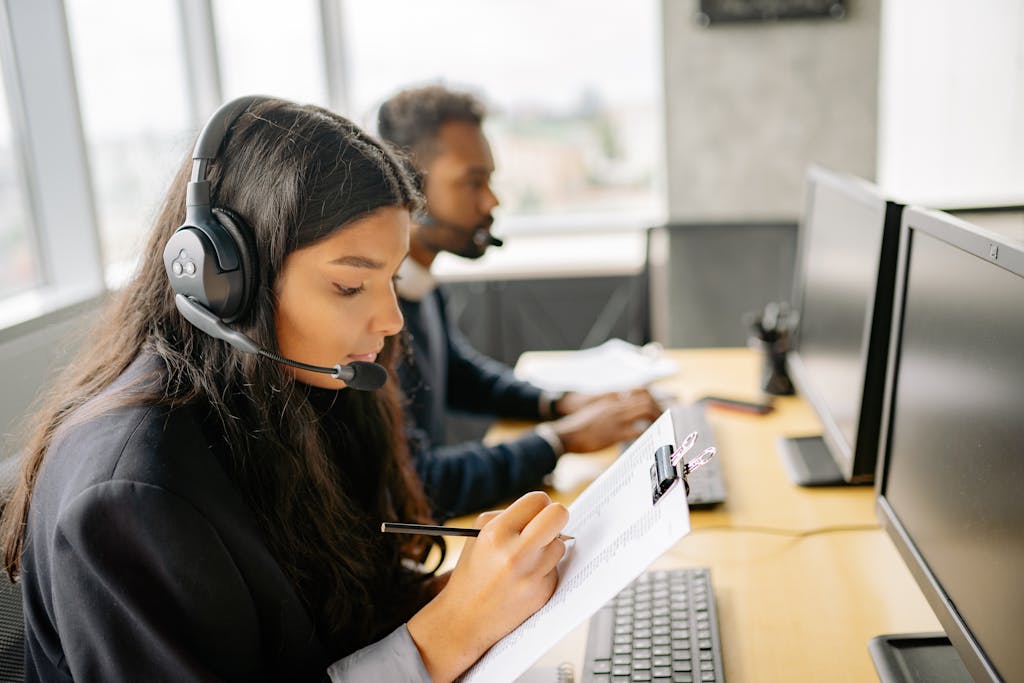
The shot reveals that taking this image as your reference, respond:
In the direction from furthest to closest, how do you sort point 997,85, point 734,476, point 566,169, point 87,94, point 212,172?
point 566,169 < point 87,94 < point 997,85 < point 734,476 < point 212,172

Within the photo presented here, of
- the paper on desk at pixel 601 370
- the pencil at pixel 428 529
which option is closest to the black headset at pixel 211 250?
the pencil at pixel 428 529

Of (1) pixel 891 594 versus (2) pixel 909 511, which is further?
(1) pixel 891 594

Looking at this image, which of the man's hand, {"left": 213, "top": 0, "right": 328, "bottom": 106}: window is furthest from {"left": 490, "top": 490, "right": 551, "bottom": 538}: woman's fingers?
{"left": 213, "top": 0, "right": 328, "bottom": 106}: window

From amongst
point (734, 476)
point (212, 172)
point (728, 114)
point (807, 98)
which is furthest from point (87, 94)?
point (807, 98)

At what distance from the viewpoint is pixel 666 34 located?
10.2ft

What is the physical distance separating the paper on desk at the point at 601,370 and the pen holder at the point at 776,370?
21 centimetres

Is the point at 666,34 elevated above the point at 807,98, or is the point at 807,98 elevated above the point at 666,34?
the point at 666,34

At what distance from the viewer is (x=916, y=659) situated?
0.82 meters

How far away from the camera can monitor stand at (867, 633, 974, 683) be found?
789mm

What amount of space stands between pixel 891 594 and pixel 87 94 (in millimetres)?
2082

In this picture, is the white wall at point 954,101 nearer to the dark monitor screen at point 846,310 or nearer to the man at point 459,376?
the dark monitor screen at point 846,310

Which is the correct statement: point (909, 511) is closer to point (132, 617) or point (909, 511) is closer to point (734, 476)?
point (734, 476)

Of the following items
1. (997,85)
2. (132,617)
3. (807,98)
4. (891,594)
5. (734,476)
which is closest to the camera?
(132,617)

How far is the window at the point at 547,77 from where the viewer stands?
3422mm
